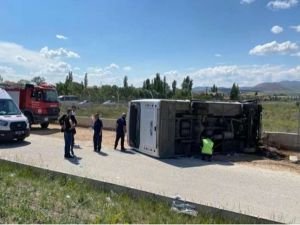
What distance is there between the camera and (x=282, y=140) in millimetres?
19500

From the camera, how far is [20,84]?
27.7m

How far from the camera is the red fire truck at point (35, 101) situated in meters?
26.8

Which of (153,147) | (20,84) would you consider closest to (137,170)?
(153,147)

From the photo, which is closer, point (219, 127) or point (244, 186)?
point (244, 186)

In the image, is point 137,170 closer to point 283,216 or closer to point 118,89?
point 283,216

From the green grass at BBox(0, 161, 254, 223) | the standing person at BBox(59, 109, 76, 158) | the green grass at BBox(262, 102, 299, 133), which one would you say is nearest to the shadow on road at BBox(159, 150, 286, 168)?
the standing person at BBox(59, 109, 76, 158)

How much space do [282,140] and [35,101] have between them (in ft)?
49.2

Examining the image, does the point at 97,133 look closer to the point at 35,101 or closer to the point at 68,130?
the point at 68,130

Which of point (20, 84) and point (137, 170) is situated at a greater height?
point (20, 84)

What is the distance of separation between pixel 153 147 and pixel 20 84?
14.4m

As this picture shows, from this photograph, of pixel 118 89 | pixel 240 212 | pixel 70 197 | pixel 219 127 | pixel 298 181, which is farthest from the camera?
pixel 118 89

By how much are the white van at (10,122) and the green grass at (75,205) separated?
27.9 ft

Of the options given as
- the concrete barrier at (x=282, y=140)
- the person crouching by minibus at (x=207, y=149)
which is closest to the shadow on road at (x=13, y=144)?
the person crouching by minibus at (x=207, y=149)

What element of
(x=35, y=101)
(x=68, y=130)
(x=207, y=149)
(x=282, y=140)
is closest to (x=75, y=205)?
(x=68, y=130)
